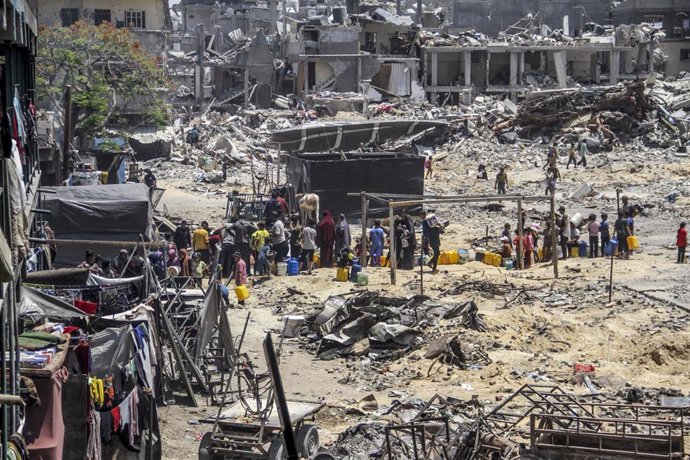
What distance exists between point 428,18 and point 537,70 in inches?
634

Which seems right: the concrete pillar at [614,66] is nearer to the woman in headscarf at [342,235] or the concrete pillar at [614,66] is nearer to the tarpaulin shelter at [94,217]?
the woman in headscarf at [342,235]

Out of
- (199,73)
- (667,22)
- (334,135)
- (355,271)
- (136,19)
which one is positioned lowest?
(355,271)

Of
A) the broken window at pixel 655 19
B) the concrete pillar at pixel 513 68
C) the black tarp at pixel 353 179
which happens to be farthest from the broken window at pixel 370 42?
the black tarp at pixel 353 179

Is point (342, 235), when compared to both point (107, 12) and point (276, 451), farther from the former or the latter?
point (107, 12)

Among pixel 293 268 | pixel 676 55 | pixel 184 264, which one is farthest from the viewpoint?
pixel 676 55

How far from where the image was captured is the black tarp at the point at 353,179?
2789 centimetres

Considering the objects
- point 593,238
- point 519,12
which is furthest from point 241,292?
point 519,12

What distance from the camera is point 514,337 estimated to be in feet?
59.2

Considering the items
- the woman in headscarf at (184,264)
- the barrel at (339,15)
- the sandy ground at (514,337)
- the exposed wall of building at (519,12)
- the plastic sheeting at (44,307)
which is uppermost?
the exposed wall of building at (519,12)

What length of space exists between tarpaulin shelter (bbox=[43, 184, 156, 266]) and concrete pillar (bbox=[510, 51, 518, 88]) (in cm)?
3972

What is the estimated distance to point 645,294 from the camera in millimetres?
20203

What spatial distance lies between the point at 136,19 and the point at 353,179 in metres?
26.8

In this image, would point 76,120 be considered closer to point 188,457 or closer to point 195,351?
point 195,351

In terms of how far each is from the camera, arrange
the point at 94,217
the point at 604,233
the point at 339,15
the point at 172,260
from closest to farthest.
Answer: the point at 94,217 < the point at 172,260 < the point at 604,233 < the point at 339,15
